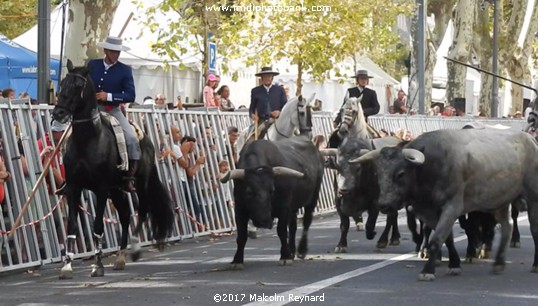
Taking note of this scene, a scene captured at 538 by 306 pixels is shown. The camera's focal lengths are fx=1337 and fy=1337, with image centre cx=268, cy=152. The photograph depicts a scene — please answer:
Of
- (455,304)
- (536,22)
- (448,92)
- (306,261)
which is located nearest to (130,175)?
(306,261)

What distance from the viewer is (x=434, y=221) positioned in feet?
47.2

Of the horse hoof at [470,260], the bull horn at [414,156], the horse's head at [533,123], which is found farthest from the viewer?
the horse's head at [533,123]

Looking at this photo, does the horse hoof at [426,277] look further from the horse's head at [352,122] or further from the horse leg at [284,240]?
the horse's head at [352,122]

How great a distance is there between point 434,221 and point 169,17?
60.5ft

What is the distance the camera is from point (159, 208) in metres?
17.0

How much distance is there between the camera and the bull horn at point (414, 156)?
14102 mm

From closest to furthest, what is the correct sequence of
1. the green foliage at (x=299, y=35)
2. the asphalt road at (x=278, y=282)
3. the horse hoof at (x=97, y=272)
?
the asphalt road at (x=278, y=282) → the horse hoof at (x=97, y=272) → the green foliage at (x=299, y=35)

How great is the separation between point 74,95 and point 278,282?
10.1ft

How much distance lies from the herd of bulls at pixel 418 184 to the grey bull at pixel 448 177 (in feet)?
0.04

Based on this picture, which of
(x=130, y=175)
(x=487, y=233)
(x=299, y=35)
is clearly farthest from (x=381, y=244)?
(x=299, y=35)

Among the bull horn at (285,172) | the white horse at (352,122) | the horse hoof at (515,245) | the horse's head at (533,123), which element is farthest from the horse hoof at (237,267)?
the horse's head at (533,123)

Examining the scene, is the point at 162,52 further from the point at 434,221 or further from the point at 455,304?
the point at 455,304

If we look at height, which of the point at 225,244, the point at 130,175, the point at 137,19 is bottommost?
the point at 225,244

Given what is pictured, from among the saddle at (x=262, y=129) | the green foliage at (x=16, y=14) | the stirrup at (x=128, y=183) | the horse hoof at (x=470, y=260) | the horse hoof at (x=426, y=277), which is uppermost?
the green foliage at (x=16, y=14)
